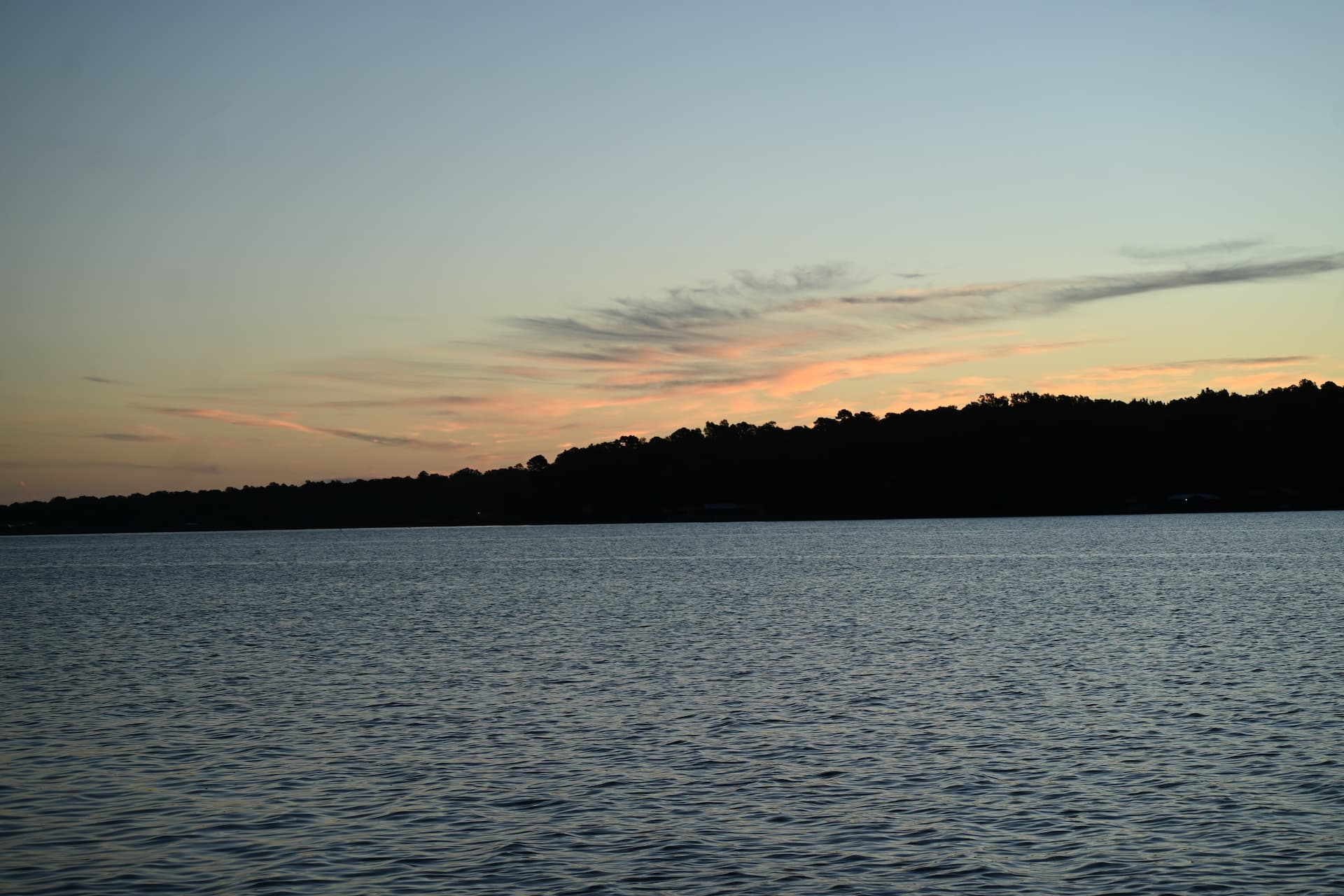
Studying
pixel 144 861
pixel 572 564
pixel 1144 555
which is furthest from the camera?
pixel 572 564

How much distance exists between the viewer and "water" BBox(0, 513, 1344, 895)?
1931cm

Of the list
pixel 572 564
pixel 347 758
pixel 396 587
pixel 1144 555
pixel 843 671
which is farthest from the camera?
pixel 572 564

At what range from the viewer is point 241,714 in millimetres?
35969

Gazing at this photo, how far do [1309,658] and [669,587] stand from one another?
216ft

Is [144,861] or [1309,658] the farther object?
[1309,658]

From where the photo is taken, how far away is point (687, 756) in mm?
28109

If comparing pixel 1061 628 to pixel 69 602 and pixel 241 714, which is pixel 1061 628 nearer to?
pixel 241 714

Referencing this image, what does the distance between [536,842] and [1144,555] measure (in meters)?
138

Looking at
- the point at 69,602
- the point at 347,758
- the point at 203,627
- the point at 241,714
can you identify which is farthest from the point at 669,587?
the point at 347,758

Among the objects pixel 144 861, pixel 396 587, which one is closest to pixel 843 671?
pixel 144 861

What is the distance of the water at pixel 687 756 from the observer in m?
19.3

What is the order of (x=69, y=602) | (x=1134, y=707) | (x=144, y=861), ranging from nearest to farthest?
(x=144, y=861), (x=1134, y=707), (x=69, y=602)

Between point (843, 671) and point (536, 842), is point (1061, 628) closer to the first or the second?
point (843, 671)

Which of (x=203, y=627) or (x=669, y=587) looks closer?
(x=203, y=627)
